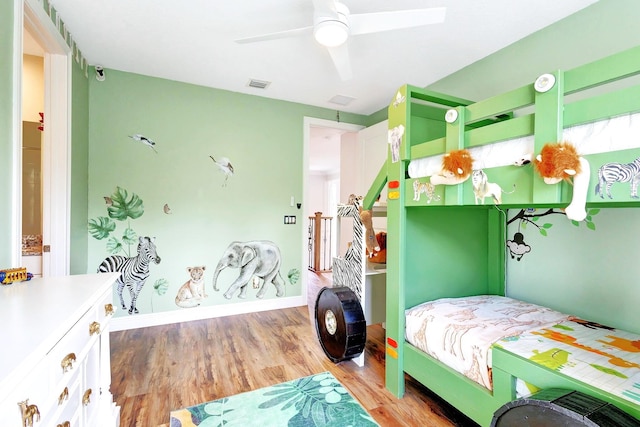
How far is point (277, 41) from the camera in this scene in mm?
2219

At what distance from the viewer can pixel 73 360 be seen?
897mm

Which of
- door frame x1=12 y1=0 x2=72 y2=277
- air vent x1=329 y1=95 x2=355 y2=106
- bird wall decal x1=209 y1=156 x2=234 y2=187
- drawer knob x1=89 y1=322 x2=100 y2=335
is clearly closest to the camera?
drawer knob x1=89 y1=322 x2=100 y2=335

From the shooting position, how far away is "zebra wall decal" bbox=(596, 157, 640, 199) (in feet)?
2.81

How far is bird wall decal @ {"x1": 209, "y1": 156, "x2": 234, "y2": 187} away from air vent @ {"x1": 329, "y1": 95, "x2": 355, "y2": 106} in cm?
142

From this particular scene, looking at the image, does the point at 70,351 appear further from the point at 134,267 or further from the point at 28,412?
the point at 134,267

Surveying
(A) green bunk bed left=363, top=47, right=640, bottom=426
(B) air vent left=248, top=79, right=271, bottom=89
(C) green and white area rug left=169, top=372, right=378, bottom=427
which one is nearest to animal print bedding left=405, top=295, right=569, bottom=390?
(A) green bunk bed left=363, top=47, right=640, bottom=426

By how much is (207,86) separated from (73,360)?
9.44 feet

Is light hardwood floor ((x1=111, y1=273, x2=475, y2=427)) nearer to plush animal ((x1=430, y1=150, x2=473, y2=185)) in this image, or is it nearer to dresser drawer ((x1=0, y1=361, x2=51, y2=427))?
dresser drawer ((x1=0, y1=361, x2=51, y2=427))

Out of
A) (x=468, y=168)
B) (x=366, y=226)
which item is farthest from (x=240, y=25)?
(x=468, y=168)

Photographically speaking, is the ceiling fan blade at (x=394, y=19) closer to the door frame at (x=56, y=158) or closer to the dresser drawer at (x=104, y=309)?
the dresser drawer at (x=104, y=309)

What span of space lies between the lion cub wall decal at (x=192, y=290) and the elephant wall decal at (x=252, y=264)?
0.14m

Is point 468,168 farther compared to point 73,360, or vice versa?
point 468,168

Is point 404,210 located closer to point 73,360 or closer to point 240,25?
point 73,360

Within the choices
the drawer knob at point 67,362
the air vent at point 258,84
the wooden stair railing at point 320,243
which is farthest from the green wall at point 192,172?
the wooden stair railing at point 320,243
